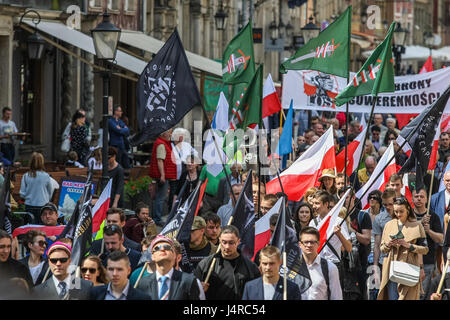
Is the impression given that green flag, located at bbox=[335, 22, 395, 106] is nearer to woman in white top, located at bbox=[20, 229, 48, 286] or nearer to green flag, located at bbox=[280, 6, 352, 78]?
green flag, located at bbox=[280, 6, 352, 78]

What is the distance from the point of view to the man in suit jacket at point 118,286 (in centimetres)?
895

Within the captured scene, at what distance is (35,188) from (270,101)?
3517 mm

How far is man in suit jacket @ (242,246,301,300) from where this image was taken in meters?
9.37

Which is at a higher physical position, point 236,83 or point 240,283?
point 236,83

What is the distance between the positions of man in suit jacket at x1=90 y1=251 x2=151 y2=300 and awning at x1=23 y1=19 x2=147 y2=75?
46.5 feet

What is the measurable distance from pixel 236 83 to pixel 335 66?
1465 millimetres

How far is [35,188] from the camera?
16422 mm

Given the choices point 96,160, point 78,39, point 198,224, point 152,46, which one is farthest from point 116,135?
point 198,224

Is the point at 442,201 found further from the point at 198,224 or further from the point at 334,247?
the point at 198,224

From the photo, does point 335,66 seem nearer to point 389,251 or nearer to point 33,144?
point 389,251

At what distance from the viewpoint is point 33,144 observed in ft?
87.2

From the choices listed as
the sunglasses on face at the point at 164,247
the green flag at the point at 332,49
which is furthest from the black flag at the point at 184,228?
the green flag at the point at 332,49

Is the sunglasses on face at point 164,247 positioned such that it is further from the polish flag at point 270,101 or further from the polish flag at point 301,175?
the polish flag at point 270,101
